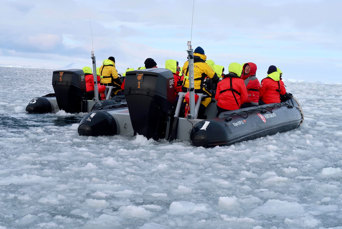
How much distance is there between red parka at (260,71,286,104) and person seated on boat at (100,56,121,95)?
4.58 metres

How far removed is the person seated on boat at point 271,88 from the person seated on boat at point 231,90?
2.05 meters

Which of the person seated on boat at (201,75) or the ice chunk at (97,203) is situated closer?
the ice chunk at (97,203)

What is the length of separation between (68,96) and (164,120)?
4506 millimetres

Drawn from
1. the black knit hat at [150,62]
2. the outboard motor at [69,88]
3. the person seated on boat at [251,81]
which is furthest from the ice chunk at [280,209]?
the outboard motor at [69,88]

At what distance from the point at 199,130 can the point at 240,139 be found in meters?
0.87

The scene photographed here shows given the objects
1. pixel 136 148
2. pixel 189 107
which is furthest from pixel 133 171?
pixel 189 107

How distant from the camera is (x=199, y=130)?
6.52 m

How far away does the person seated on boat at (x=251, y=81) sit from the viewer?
8.08m

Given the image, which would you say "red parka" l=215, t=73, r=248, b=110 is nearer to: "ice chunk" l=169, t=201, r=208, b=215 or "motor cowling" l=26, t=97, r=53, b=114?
"ice chunk" l=169, t=201, r=208, b=215

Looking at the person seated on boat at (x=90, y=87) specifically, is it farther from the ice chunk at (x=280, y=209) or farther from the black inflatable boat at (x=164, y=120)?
the ice chunk at (x=280, y=209)

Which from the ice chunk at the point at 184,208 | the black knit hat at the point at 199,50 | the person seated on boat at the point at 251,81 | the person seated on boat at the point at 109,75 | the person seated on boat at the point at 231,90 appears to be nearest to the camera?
the ice chunk at the point at 184,208

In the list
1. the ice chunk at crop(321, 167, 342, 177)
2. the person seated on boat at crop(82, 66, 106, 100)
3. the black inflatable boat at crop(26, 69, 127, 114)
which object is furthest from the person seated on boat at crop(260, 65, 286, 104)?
the person seated on boat at crop(82, 66, 106, 100)

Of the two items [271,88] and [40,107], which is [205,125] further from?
[40,107]

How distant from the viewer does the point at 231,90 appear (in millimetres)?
7176
